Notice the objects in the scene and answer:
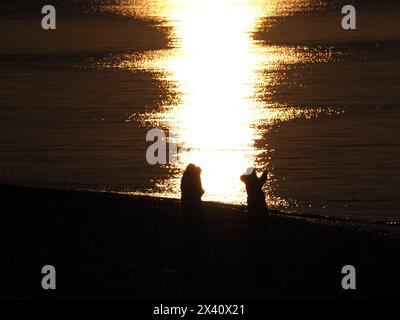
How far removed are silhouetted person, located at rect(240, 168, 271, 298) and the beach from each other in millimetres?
64

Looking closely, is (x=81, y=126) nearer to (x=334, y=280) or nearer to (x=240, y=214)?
(x=240, y=214)

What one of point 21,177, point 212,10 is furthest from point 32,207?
point 212,10

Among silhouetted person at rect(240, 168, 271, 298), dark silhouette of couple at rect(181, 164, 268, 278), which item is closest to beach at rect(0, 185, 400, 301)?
silhouetted person at rect(240, 168, 271, 298)

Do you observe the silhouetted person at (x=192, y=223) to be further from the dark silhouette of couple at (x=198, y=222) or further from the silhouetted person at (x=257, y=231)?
the silhouetted person at (x=257, y=231)

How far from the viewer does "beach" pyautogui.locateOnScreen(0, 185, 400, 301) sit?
1415 centimetres

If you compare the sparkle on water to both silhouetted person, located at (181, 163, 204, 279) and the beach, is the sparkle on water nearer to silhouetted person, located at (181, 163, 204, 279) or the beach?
the beach

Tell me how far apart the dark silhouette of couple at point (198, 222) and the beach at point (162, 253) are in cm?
20

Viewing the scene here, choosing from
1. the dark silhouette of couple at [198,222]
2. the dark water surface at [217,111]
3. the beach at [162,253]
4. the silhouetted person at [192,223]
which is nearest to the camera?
the beach at [162,253]

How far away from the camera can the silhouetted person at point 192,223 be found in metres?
14.5

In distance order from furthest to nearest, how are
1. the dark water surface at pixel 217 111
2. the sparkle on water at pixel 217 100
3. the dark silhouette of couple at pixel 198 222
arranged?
the sparkle on water at pixel 217 100 → the dark water surface at pixel 217 111 → the dark silhouette of couple at pixel 198 222

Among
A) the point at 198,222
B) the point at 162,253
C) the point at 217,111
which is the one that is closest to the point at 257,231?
the point at 198,222

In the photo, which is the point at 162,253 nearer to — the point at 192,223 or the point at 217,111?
the point at 192,223

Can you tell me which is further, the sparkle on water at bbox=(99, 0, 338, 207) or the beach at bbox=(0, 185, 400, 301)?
the sparkle on water at bbox=(99, 0, 338, 207)

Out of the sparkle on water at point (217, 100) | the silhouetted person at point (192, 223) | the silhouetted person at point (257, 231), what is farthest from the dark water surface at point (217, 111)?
the silhouetted person at point (192, 223)
